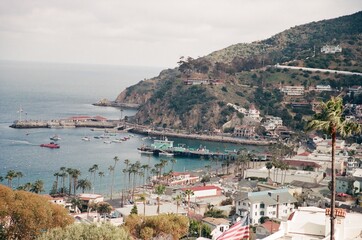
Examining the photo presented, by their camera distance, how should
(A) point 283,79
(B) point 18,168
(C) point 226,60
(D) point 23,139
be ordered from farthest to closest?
1. (C) point 226,60
2. (A) point 283,79
3. (D) point 23,139
4. (B) point 18,168

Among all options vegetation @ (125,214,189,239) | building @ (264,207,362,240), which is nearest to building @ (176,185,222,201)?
vegetation @ (125,214,189,239)

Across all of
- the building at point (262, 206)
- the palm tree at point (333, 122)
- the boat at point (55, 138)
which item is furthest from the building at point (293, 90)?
the palm tree at point (333, 122)

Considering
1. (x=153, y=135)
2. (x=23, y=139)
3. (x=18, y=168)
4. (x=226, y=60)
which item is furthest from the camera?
(x=226, y=60)

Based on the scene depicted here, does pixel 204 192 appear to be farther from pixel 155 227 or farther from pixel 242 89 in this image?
pixel 242 89

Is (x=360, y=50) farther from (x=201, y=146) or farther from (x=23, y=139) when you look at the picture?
(x=23, y=139)

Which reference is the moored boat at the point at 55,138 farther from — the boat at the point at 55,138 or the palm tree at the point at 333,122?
the palm tree at the point at 333,122

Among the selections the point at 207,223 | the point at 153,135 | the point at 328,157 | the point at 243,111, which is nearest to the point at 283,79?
the point at 243,111

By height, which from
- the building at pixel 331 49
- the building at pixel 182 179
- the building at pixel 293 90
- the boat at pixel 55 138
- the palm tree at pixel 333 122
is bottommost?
the building at pixel 182 179
